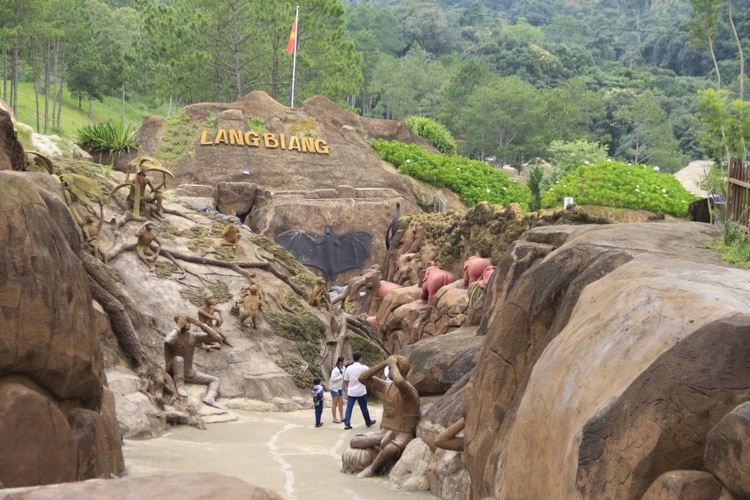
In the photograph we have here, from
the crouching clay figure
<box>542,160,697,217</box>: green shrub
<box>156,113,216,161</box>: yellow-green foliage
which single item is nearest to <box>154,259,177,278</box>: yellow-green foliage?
the crouching clay figure

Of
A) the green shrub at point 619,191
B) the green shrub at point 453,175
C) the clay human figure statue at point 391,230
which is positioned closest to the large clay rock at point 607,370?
the green shrub at point 619,191

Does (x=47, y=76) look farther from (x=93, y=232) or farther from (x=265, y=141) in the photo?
(x=93, y=232)

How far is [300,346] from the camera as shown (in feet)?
80.0

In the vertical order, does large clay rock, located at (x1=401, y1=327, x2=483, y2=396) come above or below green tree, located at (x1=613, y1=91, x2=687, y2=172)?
below

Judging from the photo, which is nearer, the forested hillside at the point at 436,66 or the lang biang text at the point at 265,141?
the lang biang text at the point at 265,141

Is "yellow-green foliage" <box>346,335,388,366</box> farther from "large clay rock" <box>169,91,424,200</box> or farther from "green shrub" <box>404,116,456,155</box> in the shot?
"green shrub" <box>404,116,456,155</box>

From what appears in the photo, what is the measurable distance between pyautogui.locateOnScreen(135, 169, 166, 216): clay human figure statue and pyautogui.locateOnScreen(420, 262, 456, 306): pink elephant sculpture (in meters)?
6.43

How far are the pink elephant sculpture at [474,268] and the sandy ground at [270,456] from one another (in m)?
5.72

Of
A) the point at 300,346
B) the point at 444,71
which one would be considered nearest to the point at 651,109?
the point at 444,71

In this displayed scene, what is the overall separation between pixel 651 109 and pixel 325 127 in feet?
126

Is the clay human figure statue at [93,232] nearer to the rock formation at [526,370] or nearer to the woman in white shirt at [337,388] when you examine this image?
the rock formation at [526,370]

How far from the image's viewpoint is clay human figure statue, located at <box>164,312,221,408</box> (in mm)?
20078

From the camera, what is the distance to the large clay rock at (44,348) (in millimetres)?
9352

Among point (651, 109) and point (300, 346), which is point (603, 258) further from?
point (651, 109)
